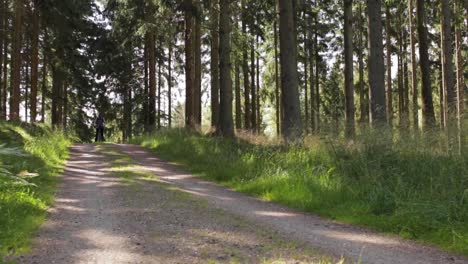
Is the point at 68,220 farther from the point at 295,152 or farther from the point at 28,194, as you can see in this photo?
the point at 295,152

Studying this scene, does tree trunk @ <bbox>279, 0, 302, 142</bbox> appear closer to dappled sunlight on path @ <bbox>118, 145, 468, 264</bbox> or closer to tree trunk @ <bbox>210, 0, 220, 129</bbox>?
tree trunk @ <bbox>210, 0, 220, 129</bbox>

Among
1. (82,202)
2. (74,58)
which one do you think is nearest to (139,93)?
(74,58)

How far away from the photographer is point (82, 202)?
307 inches

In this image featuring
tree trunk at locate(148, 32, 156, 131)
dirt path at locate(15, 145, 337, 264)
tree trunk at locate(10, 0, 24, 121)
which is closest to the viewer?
dirt path at locate(15, 145, 337, 264)

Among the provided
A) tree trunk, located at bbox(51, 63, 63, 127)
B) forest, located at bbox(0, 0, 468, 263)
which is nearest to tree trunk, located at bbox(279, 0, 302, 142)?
forest, located at bbox(0, 0, 468, 263)

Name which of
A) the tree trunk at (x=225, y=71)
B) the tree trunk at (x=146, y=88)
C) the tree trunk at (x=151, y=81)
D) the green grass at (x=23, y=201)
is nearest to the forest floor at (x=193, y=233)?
the green grass at (x=23, y=201)

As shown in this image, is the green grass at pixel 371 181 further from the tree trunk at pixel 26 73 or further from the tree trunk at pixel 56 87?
the tree trunk at pixel 56 87

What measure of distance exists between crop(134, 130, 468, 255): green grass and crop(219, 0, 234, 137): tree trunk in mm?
4716

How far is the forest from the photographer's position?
6.69m

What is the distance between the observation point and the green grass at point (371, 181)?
5855 mm

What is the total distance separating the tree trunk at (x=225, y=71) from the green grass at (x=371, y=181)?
4.72 m

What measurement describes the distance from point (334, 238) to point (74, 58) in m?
27.5

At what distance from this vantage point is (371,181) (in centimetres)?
749

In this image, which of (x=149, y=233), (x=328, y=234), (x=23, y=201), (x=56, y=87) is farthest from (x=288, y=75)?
(x=56, y=87)
